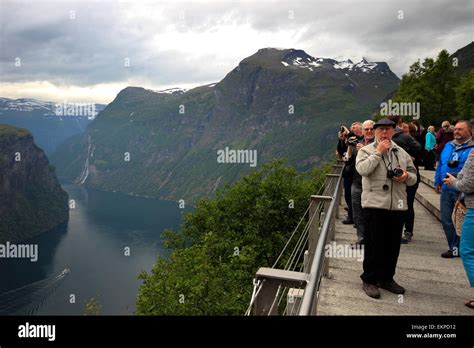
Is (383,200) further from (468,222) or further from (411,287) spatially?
(411,287)

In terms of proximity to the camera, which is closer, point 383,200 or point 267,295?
point 267,295

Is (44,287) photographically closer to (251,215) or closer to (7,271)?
(7,271)

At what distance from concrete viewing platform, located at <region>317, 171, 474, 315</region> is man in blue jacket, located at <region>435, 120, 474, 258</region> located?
0.40 metres

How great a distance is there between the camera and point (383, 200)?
4945 millimetres

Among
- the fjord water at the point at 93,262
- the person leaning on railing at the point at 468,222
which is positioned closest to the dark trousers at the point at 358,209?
the person leaning on railing at the point at 468,222

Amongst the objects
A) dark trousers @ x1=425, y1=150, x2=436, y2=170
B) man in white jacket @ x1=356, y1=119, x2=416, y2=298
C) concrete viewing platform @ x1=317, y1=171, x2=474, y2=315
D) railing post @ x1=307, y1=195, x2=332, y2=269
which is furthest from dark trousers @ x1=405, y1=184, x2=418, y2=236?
dark trousers @ x1=425, y1=150, x2=436, y2=170

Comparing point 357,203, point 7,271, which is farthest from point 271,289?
point 7,271

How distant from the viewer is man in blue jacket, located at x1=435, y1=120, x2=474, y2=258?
5.85 meters

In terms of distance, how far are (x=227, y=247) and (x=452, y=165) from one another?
13.7m

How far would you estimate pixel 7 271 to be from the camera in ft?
340

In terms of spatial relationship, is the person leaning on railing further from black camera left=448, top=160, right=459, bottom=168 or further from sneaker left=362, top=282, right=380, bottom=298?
black camera left=448, top=160, right=459, bottom=168

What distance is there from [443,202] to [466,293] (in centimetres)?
200
